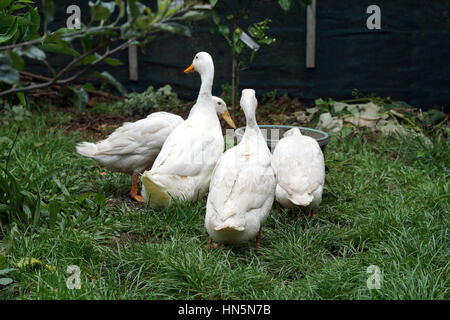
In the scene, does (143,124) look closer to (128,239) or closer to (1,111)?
(128,239)

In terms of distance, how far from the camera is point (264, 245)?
3.21 metres

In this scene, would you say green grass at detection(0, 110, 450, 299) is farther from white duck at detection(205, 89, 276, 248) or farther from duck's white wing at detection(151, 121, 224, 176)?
duck's white wing at detection(151, 121, 224, 176)

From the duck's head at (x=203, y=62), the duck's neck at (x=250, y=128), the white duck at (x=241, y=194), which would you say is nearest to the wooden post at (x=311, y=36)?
the duck's head at (x=203, y=62)

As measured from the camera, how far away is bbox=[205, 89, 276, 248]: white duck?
9.27 ft

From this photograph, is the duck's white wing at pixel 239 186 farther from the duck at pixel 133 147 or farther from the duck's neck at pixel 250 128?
the duck at pixel 133 147

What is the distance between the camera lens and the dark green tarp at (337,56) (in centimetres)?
639

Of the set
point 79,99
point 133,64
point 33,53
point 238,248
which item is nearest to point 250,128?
point 238,248

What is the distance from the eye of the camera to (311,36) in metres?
6.67

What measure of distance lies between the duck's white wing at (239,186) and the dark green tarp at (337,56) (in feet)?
12.6

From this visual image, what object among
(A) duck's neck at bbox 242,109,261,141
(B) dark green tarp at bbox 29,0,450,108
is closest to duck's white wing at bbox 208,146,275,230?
(A) duck's neck at bbox 242,109,261,141

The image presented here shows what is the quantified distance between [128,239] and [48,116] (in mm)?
3703

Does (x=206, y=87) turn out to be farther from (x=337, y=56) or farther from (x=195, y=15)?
(x=337, y=56)

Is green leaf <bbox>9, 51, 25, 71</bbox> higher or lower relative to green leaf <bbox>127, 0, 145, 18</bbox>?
lower

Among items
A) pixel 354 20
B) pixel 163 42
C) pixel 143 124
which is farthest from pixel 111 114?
pixel 354 20
